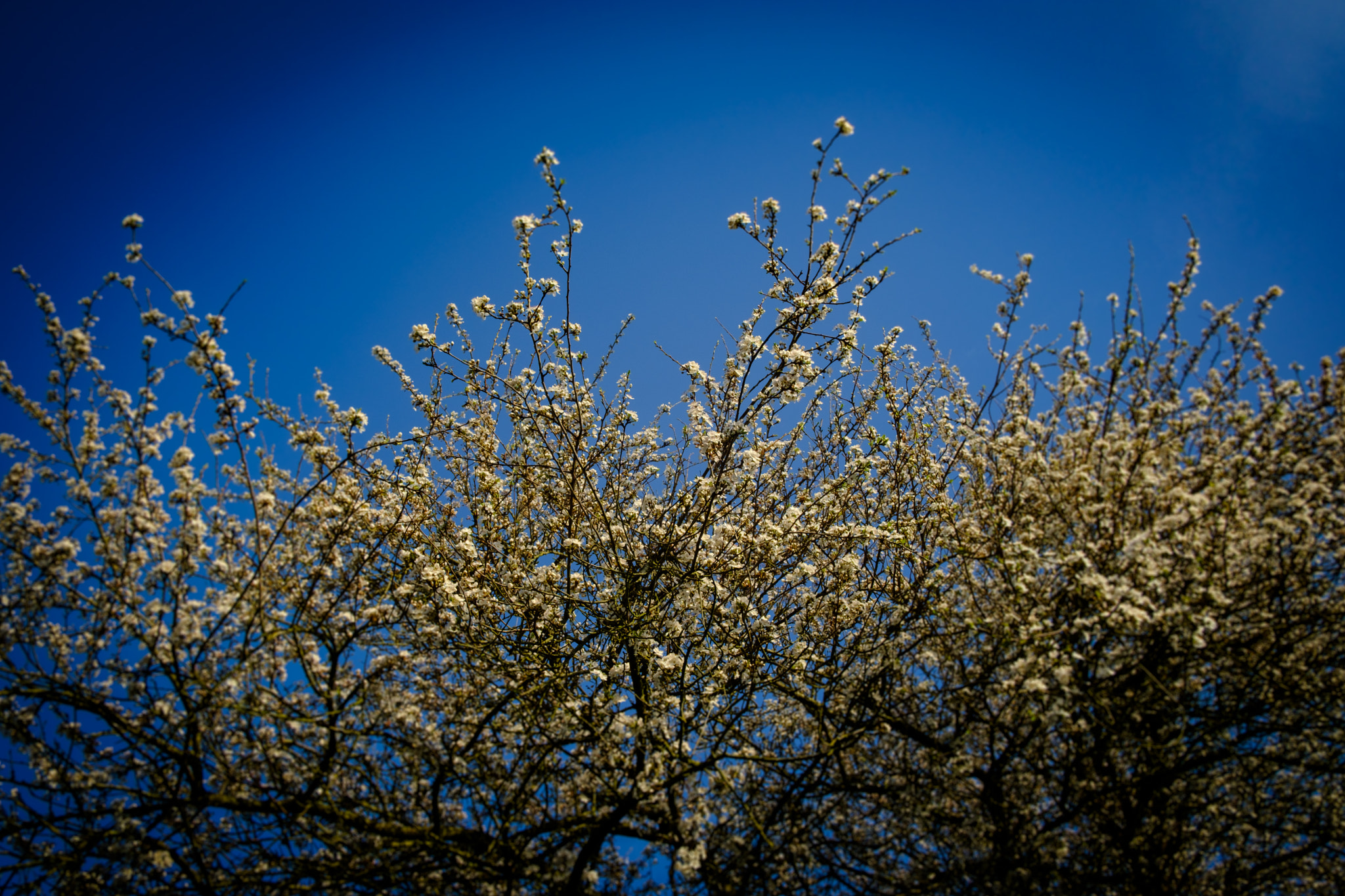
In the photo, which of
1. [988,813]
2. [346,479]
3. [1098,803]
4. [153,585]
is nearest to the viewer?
[153,585]

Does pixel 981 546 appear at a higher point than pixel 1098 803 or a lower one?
higher

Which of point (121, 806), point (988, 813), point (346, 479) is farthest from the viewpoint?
point (346, 479)

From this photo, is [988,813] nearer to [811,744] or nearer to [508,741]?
[811,744]

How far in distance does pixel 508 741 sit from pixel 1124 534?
5371 millimetres

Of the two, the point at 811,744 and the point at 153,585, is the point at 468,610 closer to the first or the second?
the point at 153,585

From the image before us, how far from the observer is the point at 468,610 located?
14.7 ft

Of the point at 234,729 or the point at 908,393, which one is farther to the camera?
the point at 908,393

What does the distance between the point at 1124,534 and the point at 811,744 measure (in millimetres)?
3072

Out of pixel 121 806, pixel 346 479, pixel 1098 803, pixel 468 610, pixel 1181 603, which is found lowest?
pixel 1098 803

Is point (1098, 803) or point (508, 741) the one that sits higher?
point (508, 741)

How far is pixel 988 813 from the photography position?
16.2 feet

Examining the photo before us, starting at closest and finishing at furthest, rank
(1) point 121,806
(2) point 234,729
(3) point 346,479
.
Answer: (1) point 121,806 < (2) point 234,729 < (3) point 346,479

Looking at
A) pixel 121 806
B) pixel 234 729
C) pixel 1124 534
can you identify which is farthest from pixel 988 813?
pixel 121 806

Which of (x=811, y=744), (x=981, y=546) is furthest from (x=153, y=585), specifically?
(x=981, y=546)
